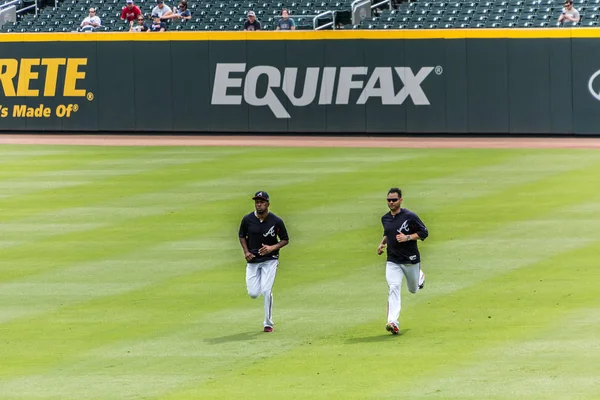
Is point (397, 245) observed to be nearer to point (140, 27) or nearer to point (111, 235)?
point (111, 235)

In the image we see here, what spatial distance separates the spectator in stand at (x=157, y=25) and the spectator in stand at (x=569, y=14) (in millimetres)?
12115

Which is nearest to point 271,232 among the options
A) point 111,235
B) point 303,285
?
point 303,285

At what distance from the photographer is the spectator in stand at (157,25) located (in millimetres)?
38594

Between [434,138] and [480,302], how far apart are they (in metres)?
20.0

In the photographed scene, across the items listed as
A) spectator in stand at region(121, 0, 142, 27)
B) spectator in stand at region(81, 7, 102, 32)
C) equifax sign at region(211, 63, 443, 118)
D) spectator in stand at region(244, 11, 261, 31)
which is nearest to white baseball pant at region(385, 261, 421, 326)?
equifax sign at region(211, 63, 443, 118)

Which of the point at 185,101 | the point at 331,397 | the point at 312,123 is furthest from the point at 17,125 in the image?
the point at 331,397

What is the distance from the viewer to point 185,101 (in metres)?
38.4

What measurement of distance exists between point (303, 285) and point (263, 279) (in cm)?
282

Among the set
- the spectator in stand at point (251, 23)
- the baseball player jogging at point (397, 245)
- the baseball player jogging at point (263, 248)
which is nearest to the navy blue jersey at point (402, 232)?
the baseball player jogging at point (397, 245)

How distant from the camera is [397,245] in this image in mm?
14805

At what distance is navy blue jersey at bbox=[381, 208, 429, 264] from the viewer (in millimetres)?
14727

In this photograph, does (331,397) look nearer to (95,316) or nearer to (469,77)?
(95,316)

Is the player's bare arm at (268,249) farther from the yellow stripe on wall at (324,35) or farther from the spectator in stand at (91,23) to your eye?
the spectator in stand at (91,23)

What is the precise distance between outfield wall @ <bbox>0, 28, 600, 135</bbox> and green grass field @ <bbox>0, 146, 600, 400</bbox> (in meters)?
4.89
